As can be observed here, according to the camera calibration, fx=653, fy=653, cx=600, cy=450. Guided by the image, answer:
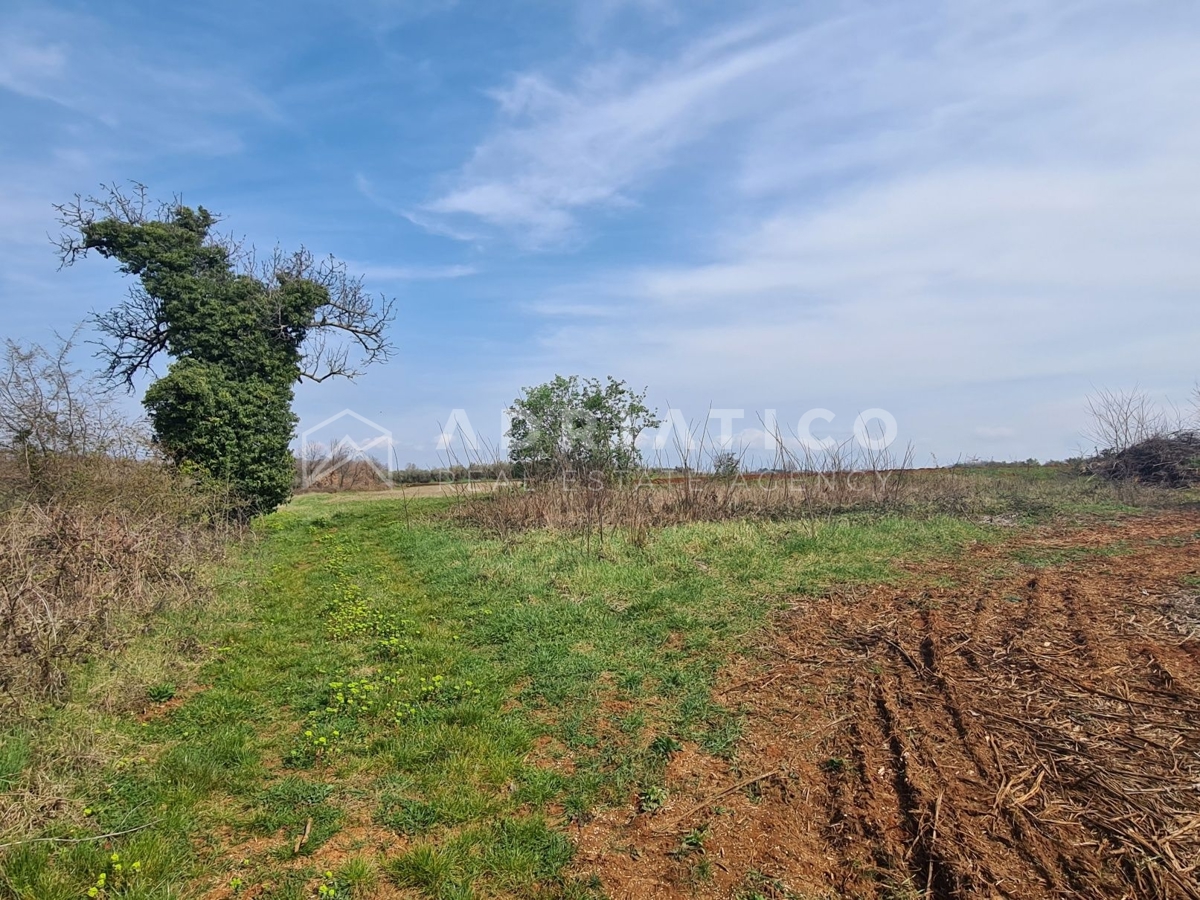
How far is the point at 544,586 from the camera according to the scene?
6945mm

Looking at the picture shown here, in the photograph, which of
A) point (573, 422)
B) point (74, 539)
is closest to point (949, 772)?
point (74, 539)

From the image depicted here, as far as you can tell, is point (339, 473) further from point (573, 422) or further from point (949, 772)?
point (949, 772)

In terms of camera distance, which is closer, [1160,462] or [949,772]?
[949,772]

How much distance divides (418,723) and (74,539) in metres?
3.41

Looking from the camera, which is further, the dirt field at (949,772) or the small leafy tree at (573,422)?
the small leafy tree at (573,422)

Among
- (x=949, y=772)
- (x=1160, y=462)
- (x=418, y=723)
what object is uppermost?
(x=1160, y=462)

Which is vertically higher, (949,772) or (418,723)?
(949,772)

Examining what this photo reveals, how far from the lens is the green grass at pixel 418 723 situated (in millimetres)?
2836

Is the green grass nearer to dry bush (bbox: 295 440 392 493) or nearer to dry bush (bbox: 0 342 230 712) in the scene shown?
dry bush (bbox: 0 342 230 712)

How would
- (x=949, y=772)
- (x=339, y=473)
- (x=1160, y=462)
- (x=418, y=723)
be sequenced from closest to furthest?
(x=949, y=772), (x=418, y=723), (x=1160, y=462), (x=339, y=473)

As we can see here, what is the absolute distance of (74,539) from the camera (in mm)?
5219

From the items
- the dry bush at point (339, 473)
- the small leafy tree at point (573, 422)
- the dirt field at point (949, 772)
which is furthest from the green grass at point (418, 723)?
the dry bush at point (339, 473)

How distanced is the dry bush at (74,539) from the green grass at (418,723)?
13.7 inches

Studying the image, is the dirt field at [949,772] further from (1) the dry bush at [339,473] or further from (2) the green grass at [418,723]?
(1) the dry bush at [339,473]
